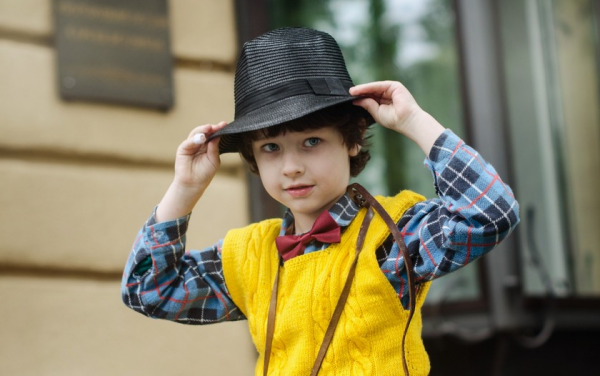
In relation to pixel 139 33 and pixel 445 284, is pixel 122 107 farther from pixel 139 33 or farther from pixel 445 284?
pixel 445 284

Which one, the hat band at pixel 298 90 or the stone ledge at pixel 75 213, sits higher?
the hat band at pixel 298 90

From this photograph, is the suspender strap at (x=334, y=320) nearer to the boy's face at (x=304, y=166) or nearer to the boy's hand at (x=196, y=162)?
the boy's face at (x=304, y=166)

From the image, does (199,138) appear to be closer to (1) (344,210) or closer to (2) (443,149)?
(1) (344,210)

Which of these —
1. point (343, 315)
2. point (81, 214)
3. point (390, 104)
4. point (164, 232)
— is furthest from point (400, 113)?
point (81, 214)

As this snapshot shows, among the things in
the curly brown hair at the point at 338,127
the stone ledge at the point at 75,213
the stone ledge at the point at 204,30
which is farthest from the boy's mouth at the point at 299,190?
the stone ledge at the point at 204,30

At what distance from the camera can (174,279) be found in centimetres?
179

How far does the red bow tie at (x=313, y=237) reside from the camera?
1619 mm

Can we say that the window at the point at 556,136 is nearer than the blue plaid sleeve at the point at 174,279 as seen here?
No

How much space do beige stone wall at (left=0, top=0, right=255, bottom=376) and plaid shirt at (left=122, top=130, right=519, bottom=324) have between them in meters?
1.15

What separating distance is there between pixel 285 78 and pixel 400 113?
0.87 feet

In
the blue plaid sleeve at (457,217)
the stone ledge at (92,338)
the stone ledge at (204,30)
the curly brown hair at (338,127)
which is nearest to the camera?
the blue plaid sleeve at (457,217)

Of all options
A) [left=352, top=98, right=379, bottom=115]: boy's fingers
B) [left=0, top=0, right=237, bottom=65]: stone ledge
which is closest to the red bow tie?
[left=352, top=98, right=379, bottom=115]: boy's fingers

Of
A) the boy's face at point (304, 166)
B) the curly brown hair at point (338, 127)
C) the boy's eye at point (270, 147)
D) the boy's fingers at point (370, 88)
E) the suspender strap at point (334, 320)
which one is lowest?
the suspender strap at point (334, 320)

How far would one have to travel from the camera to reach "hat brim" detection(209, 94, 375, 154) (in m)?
1.52
